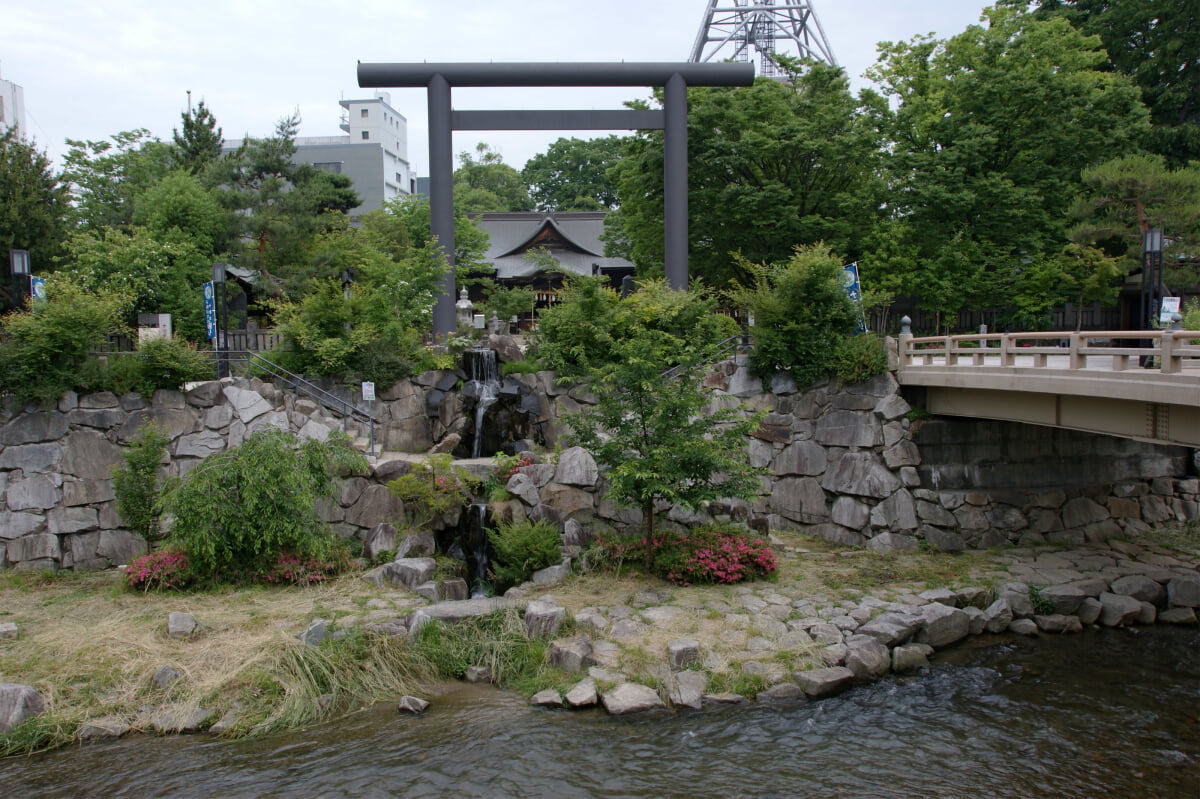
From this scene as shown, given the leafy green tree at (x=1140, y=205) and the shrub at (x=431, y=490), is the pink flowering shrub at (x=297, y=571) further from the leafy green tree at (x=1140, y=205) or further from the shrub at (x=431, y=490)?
the leafy green tree at (x=1140, y=205)

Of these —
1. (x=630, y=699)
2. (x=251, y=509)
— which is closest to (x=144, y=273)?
(x=251, y=509)

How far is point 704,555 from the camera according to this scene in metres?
14.8

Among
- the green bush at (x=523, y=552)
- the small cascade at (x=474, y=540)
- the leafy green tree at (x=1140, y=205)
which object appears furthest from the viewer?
the leafy green tree at (x=1140, y=205)

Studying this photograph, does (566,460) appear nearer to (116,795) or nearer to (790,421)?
(790,421)

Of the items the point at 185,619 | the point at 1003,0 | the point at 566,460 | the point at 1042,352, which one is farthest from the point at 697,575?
the point at 1003,0

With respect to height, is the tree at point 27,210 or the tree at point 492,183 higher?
the tree at point 492,183

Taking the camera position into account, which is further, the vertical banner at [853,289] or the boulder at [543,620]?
the vertical banner at [853,289]

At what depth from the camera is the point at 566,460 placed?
1703cm

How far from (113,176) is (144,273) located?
47.8 feet

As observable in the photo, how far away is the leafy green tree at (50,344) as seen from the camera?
15.5 m

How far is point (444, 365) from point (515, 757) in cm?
1297

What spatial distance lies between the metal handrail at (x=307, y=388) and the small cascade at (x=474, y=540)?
3935 mm

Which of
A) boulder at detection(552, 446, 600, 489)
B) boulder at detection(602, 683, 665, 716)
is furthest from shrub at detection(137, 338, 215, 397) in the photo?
boulder at detection(602, 683, 665, 716)

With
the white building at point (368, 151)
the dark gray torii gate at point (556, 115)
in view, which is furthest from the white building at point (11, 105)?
the dark gray torii gate at point (556, 115)
